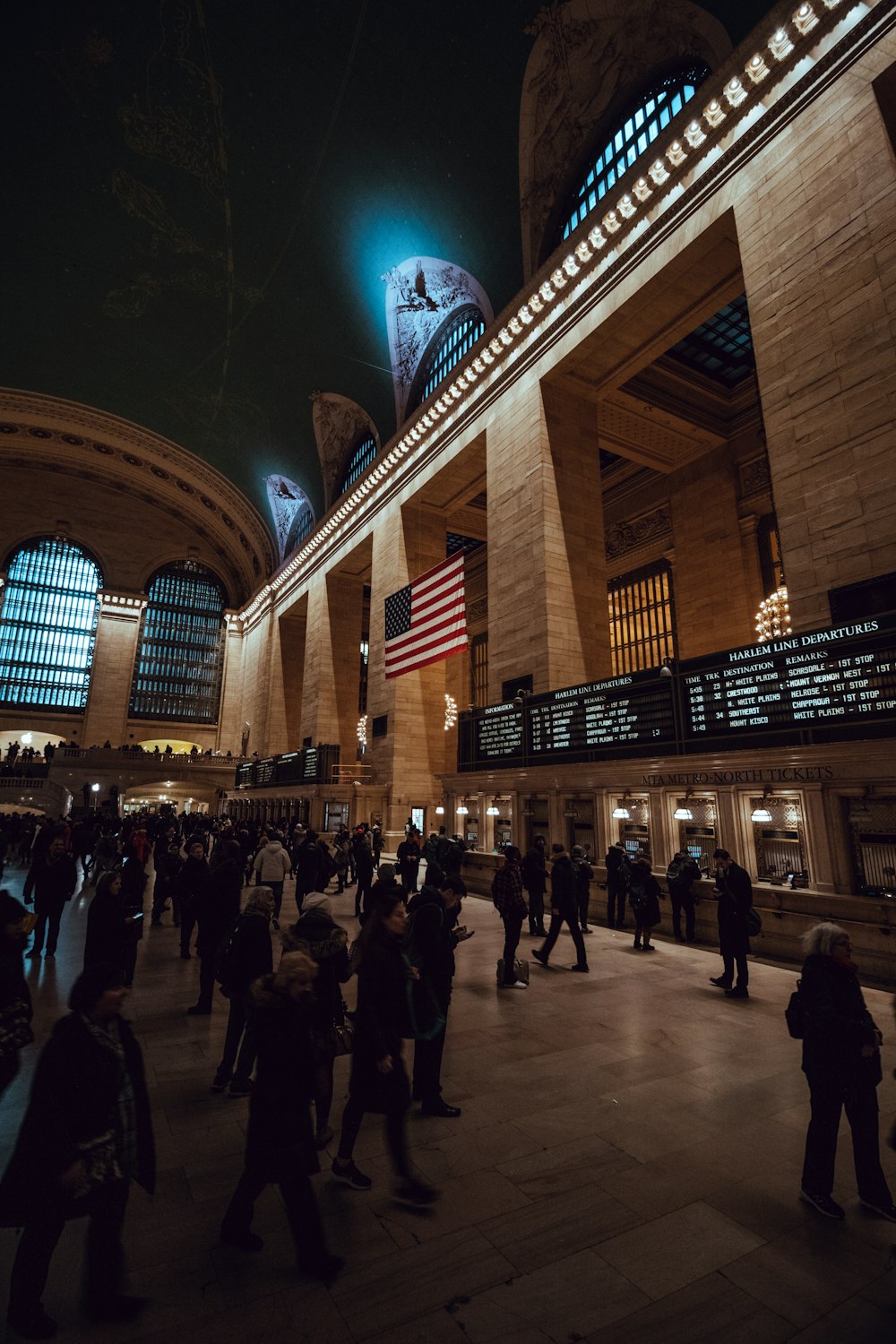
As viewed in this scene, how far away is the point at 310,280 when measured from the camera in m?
21.4

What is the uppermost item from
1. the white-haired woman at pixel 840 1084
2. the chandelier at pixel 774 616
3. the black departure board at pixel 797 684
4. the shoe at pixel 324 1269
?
the chandelier at pixel 774 616

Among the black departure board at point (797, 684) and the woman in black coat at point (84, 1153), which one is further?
the black departure board at point (797, 684)

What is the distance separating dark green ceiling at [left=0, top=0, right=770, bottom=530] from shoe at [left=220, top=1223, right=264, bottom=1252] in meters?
17.7

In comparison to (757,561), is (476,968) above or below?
below

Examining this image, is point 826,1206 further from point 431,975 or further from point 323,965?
point 323,965

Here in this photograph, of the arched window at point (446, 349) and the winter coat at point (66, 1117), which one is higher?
the arched window at point (446, 349)

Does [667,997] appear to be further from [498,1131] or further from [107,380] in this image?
[107,380]

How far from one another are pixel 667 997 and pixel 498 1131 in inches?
118

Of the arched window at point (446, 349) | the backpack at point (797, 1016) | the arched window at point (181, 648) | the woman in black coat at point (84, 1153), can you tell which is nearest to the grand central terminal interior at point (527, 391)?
the arched window at point (446, 349)

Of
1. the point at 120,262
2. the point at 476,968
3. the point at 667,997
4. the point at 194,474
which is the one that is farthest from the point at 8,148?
the point at 667,997

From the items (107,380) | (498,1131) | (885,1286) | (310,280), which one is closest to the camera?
(885,1286)

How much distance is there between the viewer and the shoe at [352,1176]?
2801mm

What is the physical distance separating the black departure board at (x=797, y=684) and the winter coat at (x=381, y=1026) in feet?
19.9

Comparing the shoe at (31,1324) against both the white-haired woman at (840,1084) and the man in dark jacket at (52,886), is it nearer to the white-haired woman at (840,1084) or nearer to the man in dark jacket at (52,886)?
the white-haired woman at (840,1084)
